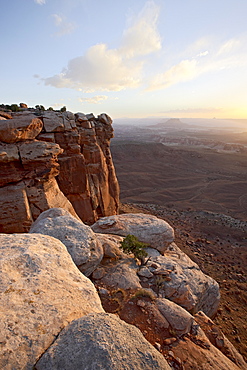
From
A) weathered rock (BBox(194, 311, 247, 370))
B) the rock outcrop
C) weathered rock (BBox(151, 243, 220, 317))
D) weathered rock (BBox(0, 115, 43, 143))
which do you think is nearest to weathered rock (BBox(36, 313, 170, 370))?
weathered rock (BBox(194, 311, 247, 370))

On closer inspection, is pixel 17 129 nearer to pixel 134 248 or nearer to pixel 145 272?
pixel 134 248

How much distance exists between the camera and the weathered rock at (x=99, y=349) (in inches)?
124

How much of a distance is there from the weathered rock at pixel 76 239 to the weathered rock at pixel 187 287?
3.12 metres

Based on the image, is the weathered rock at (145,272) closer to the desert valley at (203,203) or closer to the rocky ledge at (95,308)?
the rocky ledge at (95,308)

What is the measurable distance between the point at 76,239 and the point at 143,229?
540 cm

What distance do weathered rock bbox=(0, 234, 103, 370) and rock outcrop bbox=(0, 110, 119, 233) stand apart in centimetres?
652

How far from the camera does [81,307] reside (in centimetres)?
446

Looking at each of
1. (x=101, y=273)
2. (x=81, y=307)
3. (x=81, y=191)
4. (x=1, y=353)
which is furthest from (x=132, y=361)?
(x=81, y=191)

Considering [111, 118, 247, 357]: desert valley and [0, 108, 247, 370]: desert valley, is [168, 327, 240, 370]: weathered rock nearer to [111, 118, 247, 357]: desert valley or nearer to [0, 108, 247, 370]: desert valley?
[0, 108, 247, 370]: desert valley

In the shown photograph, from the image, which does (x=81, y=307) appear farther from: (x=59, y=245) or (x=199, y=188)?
(x=199, y=188)

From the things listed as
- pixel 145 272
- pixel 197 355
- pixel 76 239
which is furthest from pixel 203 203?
pixel 197 355

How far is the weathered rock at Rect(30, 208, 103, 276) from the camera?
7.48m

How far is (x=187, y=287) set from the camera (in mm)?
9008

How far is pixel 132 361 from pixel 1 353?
2.03 metres
